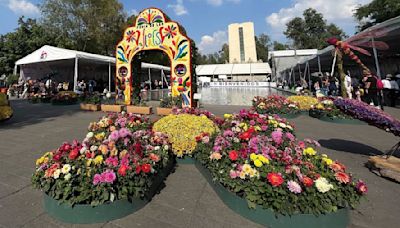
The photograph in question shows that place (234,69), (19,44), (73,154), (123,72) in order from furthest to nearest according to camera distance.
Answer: (234,69)
(19,44)
(123,72)
(73,154)

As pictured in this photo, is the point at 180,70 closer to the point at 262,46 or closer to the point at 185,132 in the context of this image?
the point at 185,132

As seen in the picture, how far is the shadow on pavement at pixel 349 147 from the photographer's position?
461cm

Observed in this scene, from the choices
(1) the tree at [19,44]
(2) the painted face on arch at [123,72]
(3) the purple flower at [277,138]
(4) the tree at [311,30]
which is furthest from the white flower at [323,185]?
(4) the tree at [311,30]

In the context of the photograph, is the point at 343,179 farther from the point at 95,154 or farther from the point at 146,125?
the point at 146,125

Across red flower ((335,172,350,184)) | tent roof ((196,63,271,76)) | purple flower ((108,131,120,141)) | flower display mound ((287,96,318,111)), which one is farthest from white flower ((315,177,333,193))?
→ tent roof ((196,63,271,76))

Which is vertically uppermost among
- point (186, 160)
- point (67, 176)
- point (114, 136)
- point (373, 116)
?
point (373, 116)

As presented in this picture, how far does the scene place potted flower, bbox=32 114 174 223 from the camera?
2.28 m

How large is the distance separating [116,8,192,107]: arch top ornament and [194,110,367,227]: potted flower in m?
6.96

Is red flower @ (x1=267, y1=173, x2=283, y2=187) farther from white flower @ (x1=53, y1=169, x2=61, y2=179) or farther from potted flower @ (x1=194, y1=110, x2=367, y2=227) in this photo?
white flower @ (x1=53, y1=169, x2=61, y2=179)

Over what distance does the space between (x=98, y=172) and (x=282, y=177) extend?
1963 millimetres

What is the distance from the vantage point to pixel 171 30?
965 centimetres

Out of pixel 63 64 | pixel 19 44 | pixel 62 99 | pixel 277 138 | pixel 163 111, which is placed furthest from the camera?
pixel 19 44

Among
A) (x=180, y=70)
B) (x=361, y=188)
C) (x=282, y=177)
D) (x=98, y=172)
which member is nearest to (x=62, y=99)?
(x=180, y=70)

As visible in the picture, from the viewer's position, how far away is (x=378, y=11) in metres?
26.6
